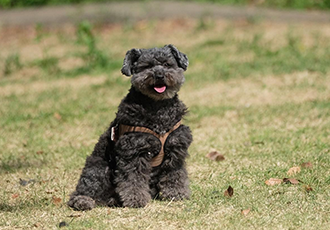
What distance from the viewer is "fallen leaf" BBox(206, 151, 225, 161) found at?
6843 millimetres

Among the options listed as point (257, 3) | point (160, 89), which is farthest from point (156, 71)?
point (257, 3)

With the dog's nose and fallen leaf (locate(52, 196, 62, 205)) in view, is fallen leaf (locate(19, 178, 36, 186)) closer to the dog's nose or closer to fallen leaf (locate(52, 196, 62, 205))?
fallen leaf (locate(52, 196, 62, 205))

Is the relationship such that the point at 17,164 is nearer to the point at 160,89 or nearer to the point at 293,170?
the point at 160,89

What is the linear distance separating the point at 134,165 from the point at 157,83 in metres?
0.76

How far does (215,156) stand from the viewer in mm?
6938

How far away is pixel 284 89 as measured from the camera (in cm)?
999

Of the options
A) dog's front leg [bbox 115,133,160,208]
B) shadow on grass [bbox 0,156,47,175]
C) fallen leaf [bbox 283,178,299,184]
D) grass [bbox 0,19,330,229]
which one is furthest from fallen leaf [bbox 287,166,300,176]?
shadow on grass [bbox 0,156,47,175]

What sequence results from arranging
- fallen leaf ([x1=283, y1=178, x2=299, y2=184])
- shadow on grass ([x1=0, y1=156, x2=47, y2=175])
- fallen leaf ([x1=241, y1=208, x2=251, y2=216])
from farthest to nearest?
shadow on grass ([x1=0, y1=156, x2=47, y2=175]), fallen leaf ([x1=283, y1=178, x2=299, y2=184]), fallen leaf ([x1=241, y1=208, x2=251, y2=216])

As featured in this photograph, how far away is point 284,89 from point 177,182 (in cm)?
527

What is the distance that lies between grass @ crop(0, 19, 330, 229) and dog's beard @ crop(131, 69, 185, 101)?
3.30 feet

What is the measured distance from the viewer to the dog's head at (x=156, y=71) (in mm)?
4926

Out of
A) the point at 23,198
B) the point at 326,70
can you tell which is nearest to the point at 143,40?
the point at 326,70

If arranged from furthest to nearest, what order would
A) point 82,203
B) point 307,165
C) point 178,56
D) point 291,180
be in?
point 307,165
point 291,180
point 178,56
point 82,203

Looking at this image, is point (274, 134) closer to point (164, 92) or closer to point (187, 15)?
point (164, 92)
